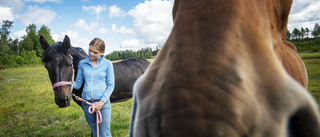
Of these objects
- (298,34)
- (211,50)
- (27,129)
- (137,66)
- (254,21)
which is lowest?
(27,129)

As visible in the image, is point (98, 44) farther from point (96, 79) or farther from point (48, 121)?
point (48, 121)

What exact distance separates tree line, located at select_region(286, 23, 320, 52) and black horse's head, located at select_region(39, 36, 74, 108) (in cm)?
5207

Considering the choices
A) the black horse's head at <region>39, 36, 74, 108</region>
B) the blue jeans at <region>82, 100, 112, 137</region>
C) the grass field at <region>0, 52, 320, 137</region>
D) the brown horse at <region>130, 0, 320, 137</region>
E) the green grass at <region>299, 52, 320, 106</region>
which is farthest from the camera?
the green grass at <region>299, 52, 320, 106</region>

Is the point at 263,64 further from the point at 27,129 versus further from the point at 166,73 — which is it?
the point at 27,129

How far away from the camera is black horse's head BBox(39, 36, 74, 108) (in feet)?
9.81

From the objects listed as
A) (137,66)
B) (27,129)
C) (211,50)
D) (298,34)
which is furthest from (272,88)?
(298,34)

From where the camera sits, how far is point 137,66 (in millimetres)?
5691

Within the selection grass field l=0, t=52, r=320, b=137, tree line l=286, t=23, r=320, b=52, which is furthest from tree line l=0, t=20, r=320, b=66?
grass field l=0, t=52, r=320, b=137

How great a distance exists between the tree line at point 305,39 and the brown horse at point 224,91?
52.3 m

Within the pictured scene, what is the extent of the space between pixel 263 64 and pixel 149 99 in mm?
416

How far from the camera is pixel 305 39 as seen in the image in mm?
61688

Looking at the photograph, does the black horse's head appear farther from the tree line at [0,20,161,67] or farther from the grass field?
the tree line at [0,20,161,67]

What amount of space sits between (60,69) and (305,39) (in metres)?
83.6

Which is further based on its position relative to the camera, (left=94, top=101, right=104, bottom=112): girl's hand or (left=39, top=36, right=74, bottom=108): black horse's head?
(left=39, top=36, right=74, bottom=108): black horse's head
